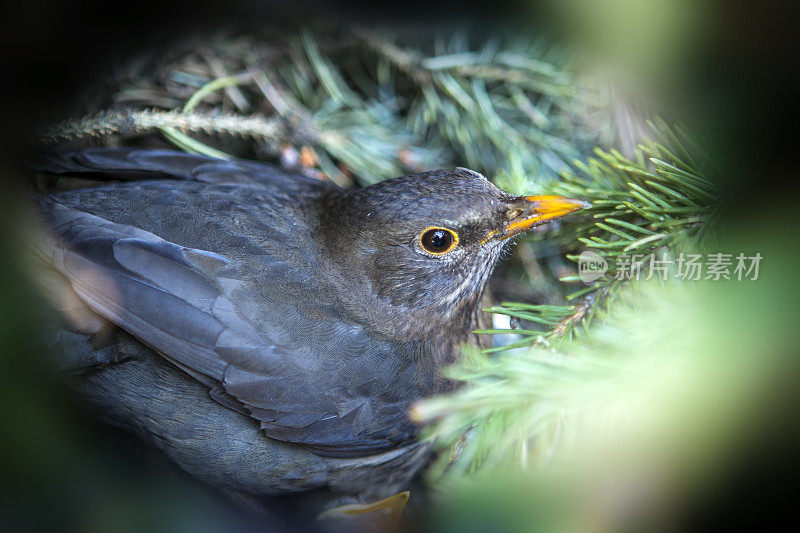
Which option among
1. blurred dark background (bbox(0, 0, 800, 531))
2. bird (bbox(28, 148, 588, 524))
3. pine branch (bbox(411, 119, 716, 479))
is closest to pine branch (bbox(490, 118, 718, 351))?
pine branch (bbox(411, 119, 716, 479))

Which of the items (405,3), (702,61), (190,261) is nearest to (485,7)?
(405,3)

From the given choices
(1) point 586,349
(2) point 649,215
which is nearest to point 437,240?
(2) point 649,215

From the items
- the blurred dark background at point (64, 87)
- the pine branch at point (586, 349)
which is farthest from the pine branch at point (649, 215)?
the blurred dark background at point (64, 87)

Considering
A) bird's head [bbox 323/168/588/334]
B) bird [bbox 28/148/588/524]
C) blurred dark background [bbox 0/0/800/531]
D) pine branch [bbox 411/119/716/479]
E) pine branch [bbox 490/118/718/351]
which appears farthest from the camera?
bird's head [bbox 323/168/588/334]

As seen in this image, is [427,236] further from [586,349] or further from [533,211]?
[586,349]

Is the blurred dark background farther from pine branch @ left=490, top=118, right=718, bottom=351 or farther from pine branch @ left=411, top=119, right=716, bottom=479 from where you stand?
pine branch @ left=490, top=118, right=718, bottom=351

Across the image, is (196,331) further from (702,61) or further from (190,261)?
(702,61)

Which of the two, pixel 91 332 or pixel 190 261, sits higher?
pixel 190 261
